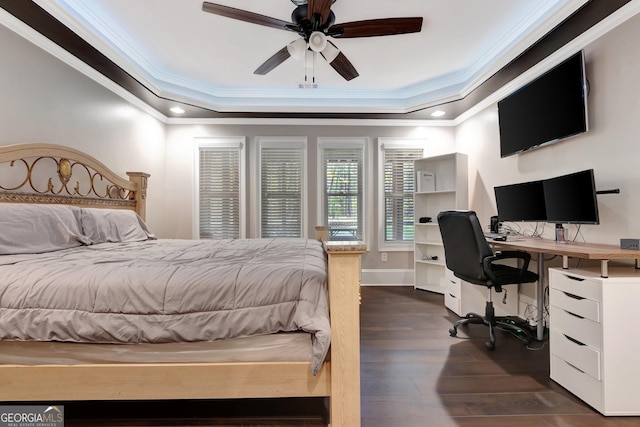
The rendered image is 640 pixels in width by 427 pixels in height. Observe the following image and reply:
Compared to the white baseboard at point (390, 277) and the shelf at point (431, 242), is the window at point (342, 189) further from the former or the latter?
the shelf at point (431, 242)

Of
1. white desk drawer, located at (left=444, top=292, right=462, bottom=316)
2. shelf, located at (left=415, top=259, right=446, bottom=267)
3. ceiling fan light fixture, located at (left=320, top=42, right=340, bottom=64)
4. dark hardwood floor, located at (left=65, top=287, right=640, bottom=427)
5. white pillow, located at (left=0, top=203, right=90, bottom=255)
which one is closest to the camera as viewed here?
dark hardwood floor, located at (left=65, top=287, right=640, bottom=427)

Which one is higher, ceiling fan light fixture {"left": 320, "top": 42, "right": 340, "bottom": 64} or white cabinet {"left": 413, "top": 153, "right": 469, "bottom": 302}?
ceiling fan light fixture {"left": 320, "top": 42, "right": 340, "bottom": 64}

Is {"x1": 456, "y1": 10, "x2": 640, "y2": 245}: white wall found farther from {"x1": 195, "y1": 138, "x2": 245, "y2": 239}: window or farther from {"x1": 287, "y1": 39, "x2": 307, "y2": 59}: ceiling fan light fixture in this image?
{"x1": 195, "y1": 138, "x2": 245, "y2": 239}: window

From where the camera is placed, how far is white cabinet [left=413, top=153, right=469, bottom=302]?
412cm

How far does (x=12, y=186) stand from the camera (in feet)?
7.20

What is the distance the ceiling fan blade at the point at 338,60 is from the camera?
223cm

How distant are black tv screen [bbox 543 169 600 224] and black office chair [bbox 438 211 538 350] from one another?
41 centimetres

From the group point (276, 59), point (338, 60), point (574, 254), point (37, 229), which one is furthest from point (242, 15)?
point (574, 254)

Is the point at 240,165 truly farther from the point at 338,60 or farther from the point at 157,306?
the point at 157,306

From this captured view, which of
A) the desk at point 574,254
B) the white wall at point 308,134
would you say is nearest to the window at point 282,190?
the white wall at point 308,134

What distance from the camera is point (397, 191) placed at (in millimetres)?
4559

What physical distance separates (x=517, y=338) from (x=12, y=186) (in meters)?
4.15

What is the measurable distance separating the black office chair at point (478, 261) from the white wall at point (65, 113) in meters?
3.42

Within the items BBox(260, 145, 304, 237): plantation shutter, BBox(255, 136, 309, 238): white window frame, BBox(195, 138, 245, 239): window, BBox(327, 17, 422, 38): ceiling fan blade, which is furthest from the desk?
BBox(195, 138, 245, 239): window
